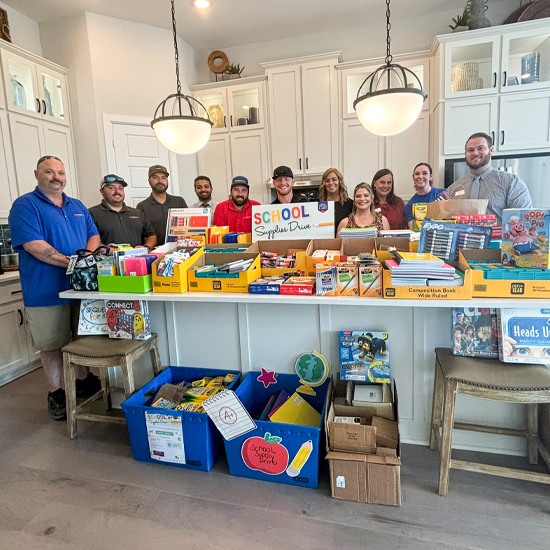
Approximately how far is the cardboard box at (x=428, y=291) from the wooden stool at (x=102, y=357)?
4.43ft

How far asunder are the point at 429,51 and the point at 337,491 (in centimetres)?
433

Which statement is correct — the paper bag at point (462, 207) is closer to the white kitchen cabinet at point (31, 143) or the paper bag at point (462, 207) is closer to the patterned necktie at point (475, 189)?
the patterned necktie at point (475, 189)

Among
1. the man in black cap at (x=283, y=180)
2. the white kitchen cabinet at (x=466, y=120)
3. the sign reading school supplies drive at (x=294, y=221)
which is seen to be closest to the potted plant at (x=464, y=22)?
the white kitchen cabinet at (x=466, y=120)

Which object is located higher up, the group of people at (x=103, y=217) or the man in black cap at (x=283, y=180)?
the man in black cap at (x=283, y=180)

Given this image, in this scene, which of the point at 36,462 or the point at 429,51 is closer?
the point at 36,462

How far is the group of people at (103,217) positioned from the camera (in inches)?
93.5

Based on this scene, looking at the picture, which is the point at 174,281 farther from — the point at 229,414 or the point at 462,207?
the point at 462,207

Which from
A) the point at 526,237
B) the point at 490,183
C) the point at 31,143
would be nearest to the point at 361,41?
the point at 490,183

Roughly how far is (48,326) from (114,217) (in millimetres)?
991

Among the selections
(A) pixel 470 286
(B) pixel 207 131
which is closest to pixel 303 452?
(A) pixel 470 286

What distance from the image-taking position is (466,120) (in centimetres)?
379

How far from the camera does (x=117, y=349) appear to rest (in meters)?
2.01

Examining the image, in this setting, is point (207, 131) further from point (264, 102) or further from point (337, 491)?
point (264, 102)

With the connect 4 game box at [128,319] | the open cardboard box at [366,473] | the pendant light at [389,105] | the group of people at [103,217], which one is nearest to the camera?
the open cardboard box at [366,473]
